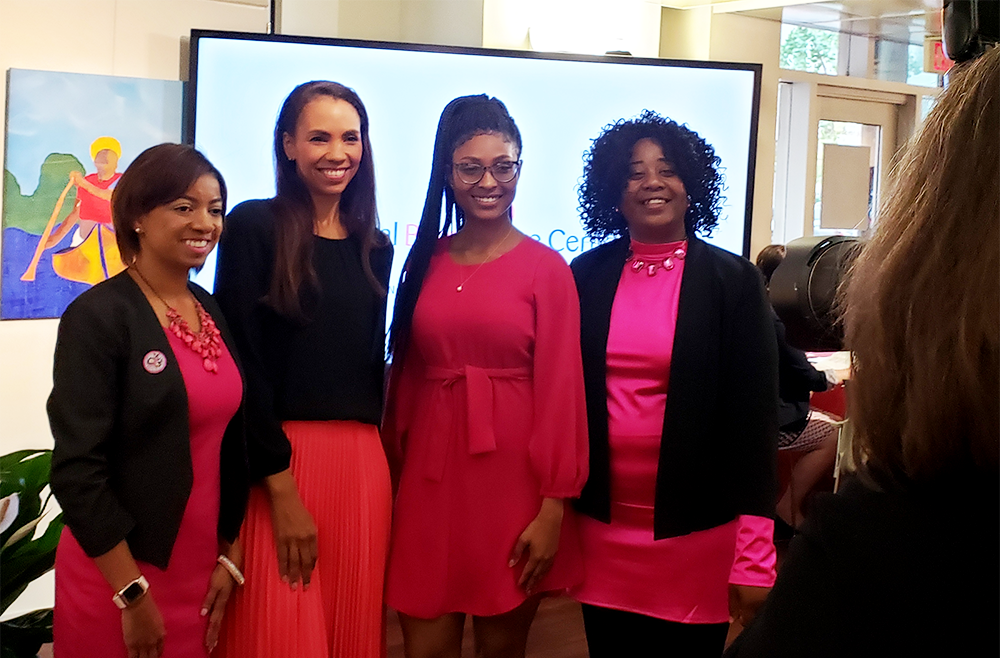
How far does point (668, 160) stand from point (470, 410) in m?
0.59

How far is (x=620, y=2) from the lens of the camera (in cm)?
421

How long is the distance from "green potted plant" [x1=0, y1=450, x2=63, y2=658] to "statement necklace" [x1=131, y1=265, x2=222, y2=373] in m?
0.67

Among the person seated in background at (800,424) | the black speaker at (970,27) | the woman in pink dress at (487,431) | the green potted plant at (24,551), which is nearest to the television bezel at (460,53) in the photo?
the person seated in background at (800,424)

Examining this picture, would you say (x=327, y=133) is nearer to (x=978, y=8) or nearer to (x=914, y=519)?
(x=978, y=8)

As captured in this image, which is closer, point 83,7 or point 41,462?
point 41,462

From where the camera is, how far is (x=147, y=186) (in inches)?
64.8

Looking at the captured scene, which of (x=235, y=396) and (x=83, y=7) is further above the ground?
(x=83, y=7)

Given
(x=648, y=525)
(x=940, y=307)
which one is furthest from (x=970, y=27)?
(x=648, y=525)

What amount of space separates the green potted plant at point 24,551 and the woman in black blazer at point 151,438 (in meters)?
0.52

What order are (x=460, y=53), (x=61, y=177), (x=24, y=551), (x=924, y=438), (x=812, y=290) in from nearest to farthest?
1. (x=924, y=438)
2. (x=812, y=290)
3. (x=24, y=551)
4. (x=61, y=177)
5. (x=460, y=53)

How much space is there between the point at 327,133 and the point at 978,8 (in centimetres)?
132

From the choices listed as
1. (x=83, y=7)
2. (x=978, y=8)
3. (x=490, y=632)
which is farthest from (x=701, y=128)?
(x=978, y=8)

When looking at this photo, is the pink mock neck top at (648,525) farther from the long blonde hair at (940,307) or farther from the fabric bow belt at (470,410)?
the long blonde hair at (940,307)

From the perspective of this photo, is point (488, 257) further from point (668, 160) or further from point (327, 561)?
point (327, 561)
